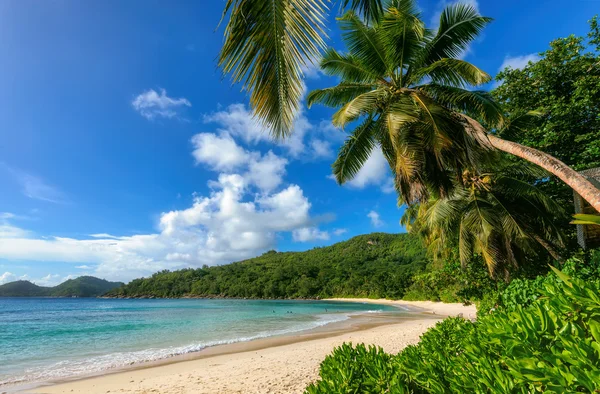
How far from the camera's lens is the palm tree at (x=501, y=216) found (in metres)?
9.02

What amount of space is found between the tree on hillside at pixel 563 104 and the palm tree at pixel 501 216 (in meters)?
1.32

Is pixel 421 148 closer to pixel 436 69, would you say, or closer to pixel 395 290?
pixel 436 69

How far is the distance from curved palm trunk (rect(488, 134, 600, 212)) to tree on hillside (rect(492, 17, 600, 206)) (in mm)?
4973

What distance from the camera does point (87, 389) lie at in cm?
672

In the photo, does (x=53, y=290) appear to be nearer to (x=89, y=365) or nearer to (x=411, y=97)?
(x=89, y=365)

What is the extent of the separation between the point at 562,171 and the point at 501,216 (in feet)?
18.8

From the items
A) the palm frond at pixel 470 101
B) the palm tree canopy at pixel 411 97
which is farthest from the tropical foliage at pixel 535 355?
the palm frond at pixel 470 101

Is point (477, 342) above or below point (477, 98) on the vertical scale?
below

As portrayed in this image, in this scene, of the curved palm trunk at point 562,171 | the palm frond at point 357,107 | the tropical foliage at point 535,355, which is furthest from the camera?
the palm frond at point 357,107

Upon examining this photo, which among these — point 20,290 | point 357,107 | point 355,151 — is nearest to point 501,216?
point 355,151

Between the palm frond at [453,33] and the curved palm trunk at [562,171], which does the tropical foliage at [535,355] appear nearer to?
the curved palm trunk at [562,171]

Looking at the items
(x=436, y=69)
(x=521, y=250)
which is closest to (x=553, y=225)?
(x=521, y=250)

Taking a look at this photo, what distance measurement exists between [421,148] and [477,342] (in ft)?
18.9

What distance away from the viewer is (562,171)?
430 centimetres
